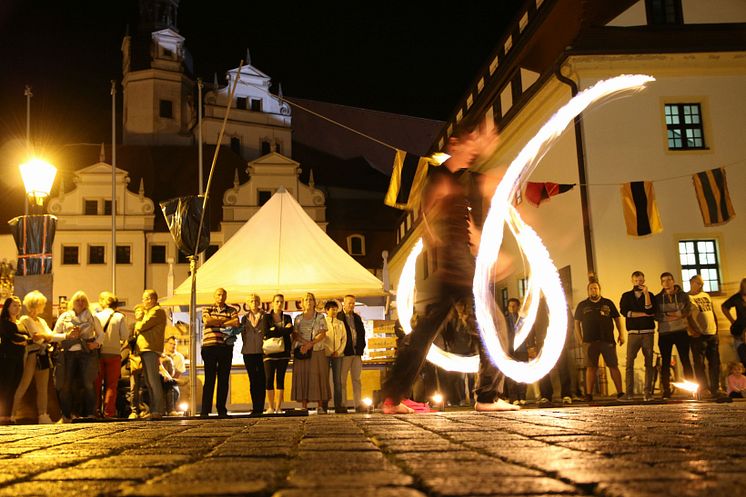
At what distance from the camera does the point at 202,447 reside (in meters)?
3.87

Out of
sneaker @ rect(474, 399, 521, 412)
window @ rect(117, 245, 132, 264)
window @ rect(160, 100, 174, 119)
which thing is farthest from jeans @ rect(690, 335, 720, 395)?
window @ rect(160, 100, 174, 119)

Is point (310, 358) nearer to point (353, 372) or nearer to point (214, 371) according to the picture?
point (353, 372)

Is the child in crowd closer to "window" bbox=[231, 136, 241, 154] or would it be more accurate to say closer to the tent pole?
the tent pole

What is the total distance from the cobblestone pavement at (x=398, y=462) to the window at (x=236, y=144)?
50.2 metres

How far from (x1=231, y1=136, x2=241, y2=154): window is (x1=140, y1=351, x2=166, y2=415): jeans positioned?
42871mm

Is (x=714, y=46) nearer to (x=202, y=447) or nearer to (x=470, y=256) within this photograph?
(x=470, y=256)

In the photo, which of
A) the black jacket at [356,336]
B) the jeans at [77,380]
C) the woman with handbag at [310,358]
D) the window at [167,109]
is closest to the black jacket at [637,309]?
the black jacket at [356,336]

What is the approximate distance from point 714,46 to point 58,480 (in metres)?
19.7

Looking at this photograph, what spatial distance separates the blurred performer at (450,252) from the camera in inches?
281

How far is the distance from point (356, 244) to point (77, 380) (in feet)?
128

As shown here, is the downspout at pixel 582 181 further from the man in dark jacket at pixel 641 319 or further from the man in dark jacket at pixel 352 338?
the man in dark jacket at pixel 352 338

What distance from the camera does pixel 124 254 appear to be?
45594 millimetres

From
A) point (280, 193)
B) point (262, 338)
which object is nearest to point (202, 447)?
point (262, 338)

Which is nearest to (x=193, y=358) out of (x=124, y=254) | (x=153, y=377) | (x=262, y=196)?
(x=153, y=377)
